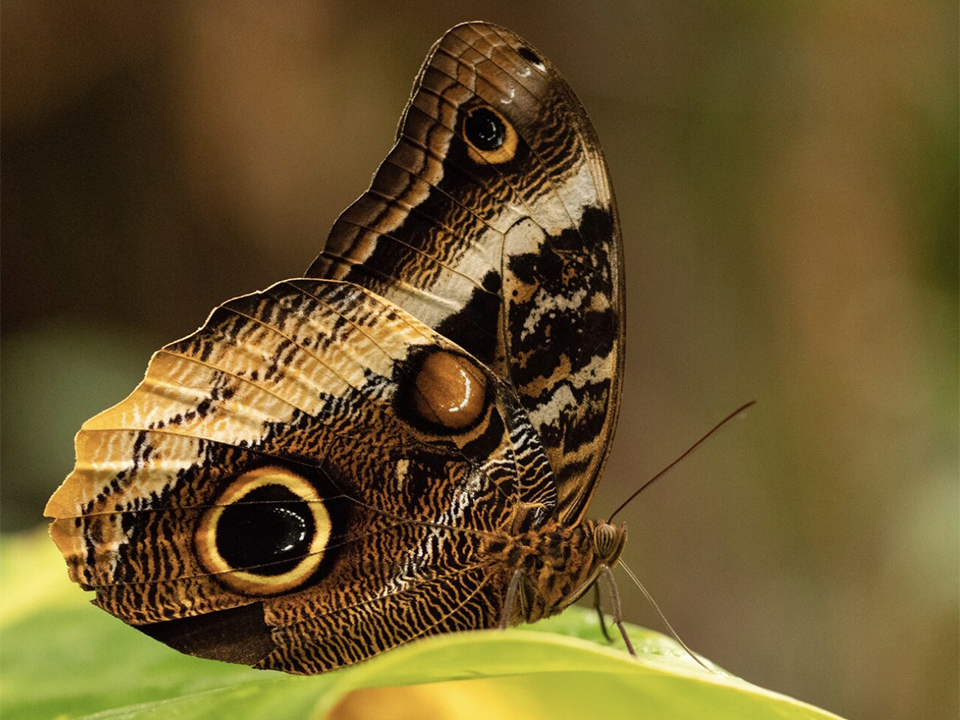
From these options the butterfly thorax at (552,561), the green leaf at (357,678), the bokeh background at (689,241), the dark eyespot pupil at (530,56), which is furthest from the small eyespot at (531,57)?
the bokeh background at (689,241)

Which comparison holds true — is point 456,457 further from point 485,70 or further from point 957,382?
point 957,382

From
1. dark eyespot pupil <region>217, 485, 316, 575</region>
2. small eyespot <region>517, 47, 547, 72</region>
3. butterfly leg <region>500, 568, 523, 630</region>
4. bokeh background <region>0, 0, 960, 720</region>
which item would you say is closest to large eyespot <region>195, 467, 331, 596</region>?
dark eyespot pupil <region>217, 485, 316, 575</region>

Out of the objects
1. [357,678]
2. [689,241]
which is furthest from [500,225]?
[689,241]

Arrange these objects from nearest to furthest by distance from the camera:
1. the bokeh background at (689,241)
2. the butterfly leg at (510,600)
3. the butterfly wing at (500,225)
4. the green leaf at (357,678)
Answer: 1. the green leaf at (357,678)
2. the butterfly leg at (510,600)
3. the butterfly wing at (500,225)
4. the bokeh background at (689,241)

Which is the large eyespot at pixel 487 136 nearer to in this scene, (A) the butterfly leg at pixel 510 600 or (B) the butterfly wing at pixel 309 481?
(B) the butterfly wing at pixel 309 481

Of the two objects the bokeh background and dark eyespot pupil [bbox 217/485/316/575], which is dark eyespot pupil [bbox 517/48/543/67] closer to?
dark eyespot pupil [bbox 217/485/316/575]

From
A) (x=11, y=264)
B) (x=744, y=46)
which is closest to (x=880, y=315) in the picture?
(x=744, y=46)

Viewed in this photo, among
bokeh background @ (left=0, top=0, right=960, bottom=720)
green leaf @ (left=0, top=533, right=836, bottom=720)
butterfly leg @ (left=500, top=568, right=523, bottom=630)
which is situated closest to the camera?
green leaf @ (left=0, top=533, right=836, bottom=720)
